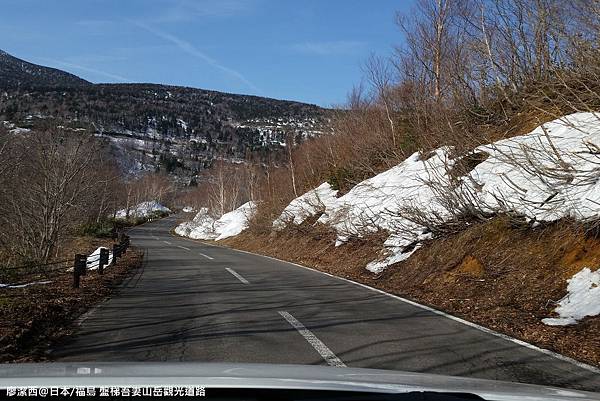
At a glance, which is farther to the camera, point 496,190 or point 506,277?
point 496,190

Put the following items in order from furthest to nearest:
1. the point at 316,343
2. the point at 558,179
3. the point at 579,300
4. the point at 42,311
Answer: the point at 558,179 < the point at 42,311 < the point at 579,300 < the point at 316,343

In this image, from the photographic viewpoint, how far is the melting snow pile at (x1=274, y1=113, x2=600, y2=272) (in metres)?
11.4

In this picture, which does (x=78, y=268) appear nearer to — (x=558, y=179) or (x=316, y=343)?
(x=316, y=343)

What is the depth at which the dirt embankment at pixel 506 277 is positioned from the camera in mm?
8086

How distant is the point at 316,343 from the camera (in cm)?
704

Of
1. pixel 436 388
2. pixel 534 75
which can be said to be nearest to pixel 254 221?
pixel 534 75

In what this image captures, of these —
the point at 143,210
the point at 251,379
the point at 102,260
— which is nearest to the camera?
the point at 251,379

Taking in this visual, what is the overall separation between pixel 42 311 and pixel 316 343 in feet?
16.5

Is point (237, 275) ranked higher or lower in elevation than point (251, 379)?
lower

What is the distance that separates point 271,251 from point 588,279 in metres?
23.4

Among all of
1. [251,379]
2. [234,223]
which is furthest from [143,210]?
[251,379]

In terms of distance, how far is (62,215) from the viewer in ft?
83.3

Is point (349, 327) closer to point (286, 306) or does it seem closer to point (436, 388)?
point (286, 306)

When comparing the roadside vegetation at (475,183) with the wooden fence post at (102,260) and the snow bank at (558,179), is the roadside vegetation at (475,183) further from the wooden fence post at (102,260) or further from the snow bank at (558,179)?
the wooden fence post at (102,260)
